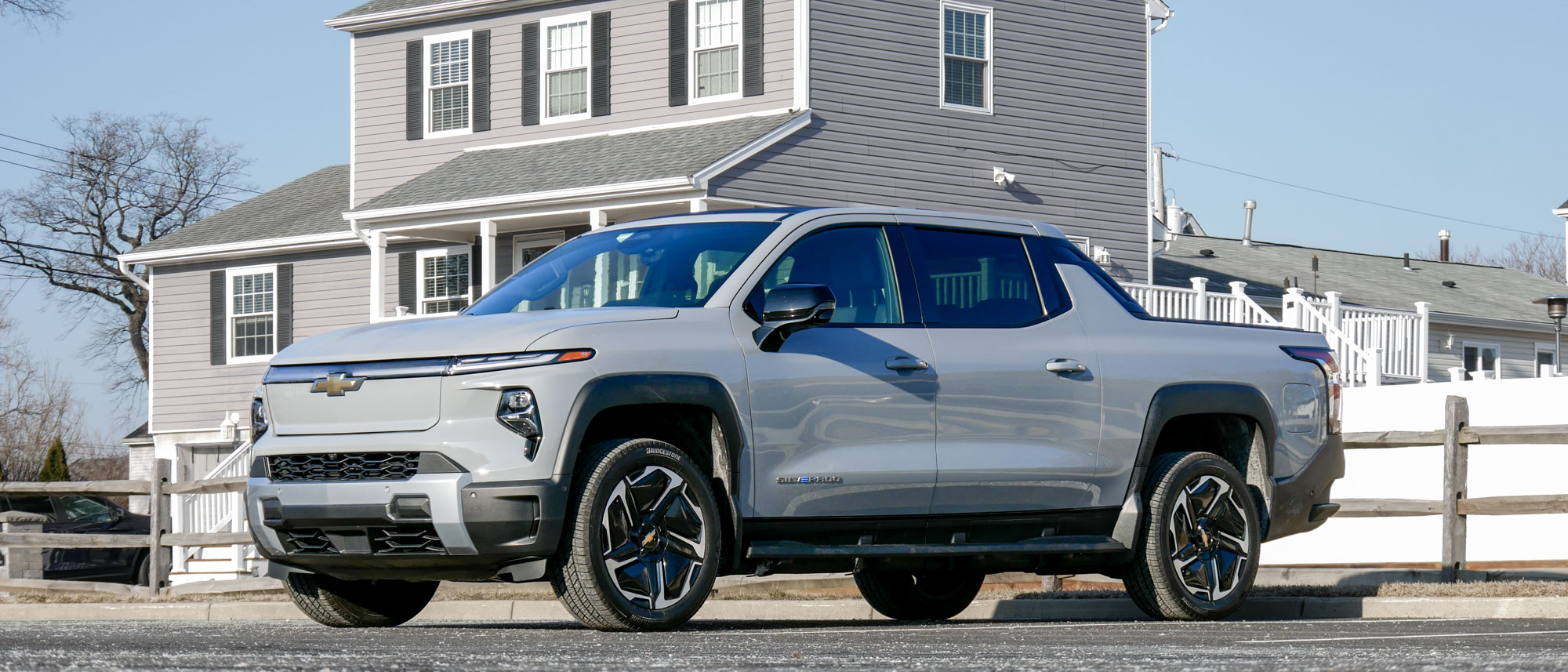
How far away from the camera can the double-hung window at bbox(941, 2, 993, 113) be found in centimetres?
2639

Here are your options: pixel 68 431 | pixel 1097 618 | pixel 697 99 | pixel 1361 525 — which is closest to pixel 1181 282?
pixel 697 99

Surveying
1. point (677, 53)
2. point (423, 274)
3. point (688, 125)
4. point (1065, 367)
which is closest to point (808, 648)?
point (1065, 367)

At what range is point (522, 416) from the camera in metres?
7.09

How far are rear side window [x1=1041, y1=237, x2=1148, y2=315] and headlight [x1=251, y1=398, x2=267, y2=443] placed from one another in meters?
3.74

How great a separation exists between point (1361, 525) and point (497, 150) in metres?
15.5

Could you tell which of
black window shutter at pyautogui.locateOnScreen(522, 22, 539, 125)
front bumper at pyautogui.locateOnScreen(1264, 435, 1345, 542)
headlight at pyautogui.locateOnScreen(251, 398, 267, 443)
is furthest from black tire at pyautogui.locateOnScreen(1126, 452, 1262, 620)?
black window shutter at pyautogui.locateOnScreen(522, 22, 539, 125)

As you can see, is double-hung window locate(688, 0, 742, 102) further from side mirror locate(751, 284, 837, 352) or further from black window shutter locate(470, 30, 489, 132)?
side mirror locate(751, 284, 837, 352)

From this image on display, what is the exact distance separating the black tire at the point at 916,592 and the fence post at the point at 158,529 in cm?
711

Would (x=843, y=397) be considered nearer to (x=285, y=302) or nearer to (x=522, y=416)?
(x=522, y=416)

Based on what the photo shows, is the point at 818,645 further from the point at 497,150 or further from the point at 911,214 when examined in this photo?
the point at 497,150

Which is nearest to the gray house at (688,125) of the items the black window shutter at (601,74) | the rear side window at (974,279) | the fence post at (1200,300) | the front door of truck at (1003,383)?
the black window shutter at (601,74)

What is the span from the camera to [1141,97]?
91.8ft

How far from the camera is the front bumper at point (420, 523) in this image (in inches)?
276

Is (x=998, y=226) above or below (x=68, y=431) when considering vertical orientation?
above
